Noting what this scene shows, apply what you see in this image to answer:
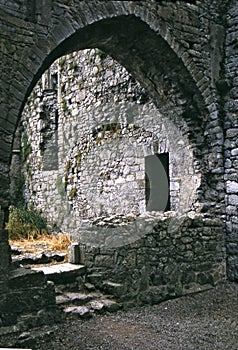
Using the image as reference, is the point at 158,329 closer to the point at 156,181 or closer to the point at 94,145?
the point at 156,181

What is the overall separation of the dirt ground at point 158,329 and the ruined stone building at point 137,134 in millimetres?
353

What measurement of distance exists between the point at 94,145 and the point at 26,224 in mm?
2799

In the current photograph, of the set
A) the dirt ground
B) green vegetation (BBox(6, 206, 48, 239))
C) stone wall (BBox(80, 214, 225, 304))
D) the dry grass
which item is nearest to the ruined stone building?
stone wall (BBox(80, 214, 225, 304))

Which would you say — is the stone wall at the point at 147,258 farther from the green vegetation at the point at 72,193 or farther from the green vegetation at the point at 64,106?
the green vegetation at the point at 64,106

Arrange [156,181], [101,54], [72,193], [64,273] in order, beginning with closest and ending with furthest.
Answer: [64,273] < [156,181] < [101,54] < [72,193]

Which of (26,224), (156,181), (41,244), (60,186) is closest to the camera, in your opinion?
(156,181)

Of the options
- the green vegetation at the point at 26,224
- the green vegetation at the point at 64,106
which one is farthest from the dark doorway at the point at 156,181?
the green vegetation at the point at 64,106

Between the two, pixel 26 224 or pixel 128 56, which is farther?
pixel 26 224

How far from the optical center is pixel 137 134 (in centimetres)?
878

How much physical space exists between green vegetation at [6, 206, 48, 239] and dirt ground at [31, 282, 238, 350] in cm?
488

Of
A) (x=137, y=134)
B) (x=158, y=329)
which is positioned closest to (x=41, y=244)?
(x=137, y=134)

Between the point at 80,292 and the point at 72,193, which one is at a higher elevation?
the point at 72,193

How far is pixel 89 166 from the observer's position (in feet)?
33.2

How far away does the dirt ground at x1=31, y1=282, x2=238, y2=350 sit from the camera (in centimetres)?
463
